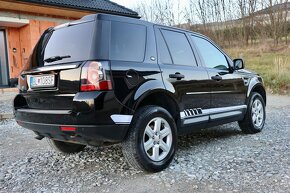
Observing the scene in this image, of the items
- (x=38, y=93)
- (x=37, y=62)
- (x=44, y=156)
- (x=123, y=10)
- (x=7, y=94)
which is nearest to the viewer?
(x=38, y=93)

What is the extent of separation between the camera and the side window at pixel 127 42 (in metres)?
3.31

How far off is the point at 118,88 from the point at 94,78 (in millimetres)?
261

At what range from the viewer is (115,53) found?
3277 millimetres

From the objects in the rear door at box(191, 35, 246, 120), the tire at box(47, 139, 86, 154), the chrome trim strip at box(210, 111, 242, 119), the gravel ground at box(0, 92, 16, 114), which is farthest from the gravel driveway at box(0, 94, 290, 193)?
the gravel ground at box(0, 92, 16, 114)

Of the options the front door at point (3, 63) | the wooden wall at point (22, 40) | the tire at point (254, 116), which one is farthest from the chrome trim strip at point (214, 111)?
the front door at point (3, 63)

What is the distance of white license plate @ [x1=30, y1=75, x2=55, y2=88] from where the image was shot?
3.32m

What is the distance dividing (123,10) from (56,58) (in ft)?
36.9

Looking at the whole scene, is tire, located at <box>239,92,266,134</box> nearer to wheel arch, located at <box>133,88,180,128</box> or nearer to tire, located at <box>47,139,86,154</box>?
wheel arch, located at <box>133,88,180,128</box>

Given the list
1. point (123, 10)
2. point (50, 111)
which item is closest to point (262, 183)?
point (50, 111)

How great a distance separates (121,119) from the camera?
3154 mm

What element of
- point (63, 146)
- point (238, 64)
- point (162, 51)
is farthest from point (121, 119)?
point (238, 64)

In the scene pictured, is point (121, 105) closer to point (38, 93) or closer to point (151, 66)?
point (151, 66)

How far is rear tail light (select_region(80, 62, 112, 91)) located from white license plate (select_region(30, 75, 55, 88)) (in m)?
0.44

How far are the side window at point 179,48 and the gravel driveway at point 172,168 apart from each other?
1261mm
